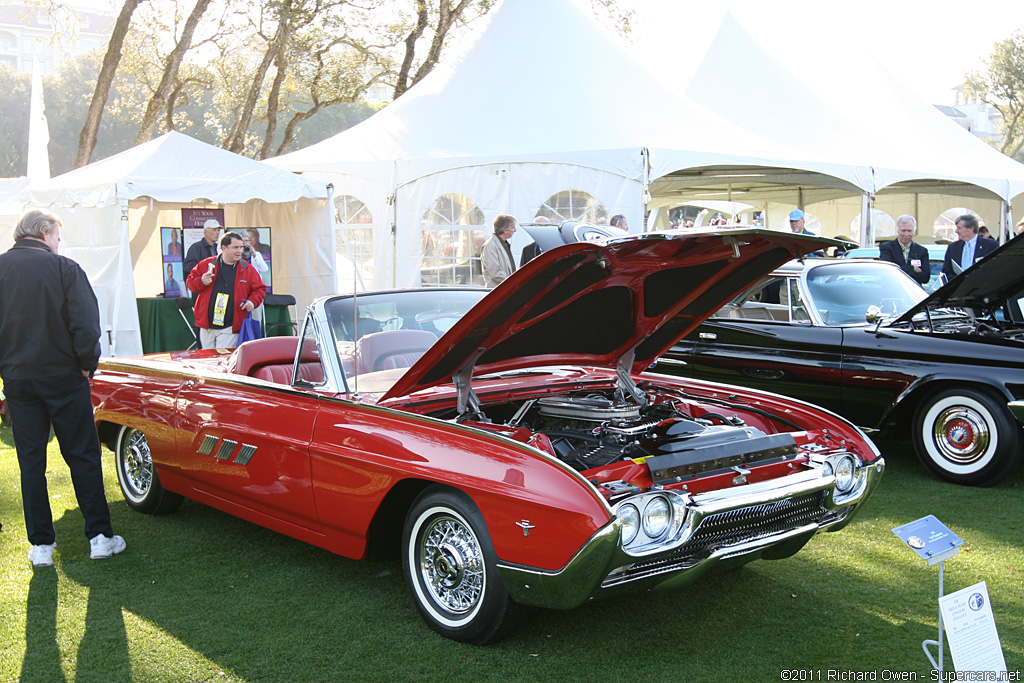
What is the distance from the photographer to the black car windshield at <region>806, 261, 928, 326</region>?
23.8 feet

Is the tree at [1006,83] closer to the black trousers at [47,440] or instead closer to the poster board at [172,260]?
the poster board at [172,260]

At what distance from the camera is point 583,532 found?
3043mm

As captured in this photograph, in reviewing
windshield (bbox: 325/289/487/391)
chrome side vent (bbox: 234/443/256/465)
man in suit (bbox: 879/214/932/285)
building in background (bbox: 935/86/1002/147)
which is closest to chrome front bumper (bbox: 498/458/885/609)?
windshield (bbox: 325/289/487/391)

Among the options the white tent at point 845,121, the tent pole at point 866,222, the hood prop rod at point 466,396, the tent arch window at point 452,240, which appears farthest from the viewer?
the white tent at point 845,121

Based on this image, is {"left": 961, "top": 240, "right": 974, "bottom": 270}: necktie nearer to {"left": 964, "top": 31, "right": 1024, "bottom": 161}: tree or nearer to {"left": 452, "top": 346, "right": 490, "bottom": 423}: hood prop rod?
{"left": 452, "top": 346, "right": 490, "bottom": 423}: hood prop rod

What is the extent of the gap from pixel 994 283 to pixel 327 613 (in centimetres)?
541

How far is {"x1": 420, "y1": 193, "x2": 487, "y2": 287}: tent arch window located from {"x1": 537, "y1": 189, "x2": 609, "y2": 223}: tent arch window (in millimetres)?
1060

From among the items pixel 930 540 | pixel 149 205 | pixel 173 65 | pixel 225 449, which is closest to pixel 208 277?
pixel 149 205

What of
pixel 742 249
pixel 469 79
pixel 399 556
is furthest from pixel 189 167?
pixel 742 249

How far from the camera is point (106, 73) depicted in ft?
56.6

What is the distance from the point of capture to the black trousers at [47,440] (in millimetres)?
4586

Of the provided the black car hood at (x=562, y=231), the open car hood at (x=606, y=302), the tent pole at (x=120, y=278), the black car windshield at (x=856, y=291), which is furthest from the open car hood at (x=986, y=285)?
the tent pole at (x=120, y=278)

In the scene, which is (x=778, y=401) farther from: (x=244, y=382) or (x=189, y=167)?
(x=189, y=167)

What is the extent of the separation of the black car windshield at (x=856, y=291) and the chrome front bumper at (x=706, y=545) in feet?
12.2
